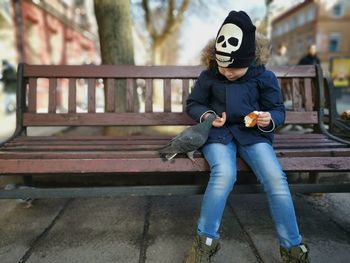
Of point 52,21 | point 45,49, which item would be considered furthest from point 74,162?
point 52,21

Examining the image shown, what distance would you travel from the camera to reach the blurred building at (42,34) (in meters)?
11.5

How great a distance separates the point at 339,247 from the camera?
7.75 feet

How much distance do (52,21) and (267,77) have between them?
15.2 meters

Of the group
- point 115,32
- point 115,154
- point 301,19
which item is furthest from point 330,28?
point 115,154

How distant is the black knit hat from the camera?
221 cm

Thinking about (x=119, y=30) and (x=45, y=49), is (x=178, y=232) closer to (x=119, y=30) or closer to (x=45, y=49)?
(x=119, y=30)

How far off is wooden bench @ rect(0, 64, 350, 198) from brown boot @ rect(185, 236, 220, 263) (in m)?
0.40

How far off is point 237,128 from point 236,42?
52cm

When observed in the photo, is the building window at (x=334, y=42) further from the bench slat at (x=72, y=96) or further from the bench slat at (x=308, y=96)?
the bench slat at (x=72, y=96)

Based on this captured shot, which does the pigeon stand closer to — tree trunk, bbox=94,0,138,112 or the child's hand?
the child's hand

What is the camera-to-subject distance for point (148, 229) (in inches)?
104

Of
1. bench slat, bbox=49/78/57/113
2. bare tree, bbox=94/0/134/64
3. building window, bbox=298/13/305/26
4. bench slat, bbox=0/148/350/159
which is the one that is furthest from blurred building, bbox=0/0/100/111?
building window, bbox=298/13/305/26

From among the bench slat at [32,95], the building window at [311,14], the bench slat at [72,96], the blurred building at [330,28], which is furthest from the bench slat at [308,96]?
the building window at [311,14]

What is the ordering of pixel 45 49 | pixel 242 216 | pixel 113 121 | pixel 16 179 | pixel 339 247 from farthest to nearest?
pixel 45 49, pixel 16 179, pixel 113 121, pixel 242 216, pixel 339 247
